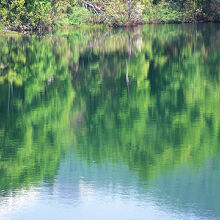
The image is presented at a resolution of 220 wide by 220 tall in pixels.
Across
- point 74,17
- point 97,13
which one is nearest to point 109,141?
point 97,13

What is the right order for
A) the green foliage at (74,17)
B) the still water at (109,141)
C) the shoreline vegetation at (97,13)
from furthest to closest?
the green foliage at (74,17) → the shoreline vegetation at (97,13) → the still water at (109,141)

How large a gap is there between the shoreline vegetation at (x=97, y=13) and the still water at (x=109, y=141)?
1245 cm

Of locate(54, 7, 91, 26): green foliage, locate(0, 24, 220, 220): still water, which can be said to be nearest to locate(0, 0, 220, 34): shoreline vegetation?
locate(54, 7, 91, 26): green foliage

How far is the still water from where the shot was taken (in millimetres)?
7613

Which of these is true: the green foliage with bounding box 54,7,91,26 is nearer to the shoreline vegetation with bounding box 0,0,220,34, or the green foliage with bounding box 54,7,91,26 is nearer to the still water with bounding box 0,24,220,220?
the shoreline vegetation with bounding box 0,0,220,34

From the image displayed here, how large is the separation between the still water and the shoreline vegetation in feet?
40.8

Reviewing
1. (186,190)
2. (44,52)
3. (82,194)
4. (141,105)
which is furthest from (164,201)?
(44,52)

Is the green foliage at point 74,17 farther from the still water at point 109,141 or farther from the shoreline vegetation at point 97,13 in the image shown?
the still water at point 109,141

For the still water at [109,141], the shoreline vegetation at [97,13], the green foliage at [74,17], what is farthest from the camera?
the green foliage at [74,17]

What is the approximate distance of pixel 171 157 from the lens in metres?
9.58

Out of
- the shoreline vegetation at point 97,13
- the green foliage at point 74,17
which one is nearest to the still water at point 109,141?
the shoreline vegetation at point 97,13

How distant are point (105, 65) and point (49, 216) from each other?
585 inches

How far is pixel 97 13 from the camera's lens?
40.0m

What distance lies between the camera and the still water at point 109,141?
25.0ft
